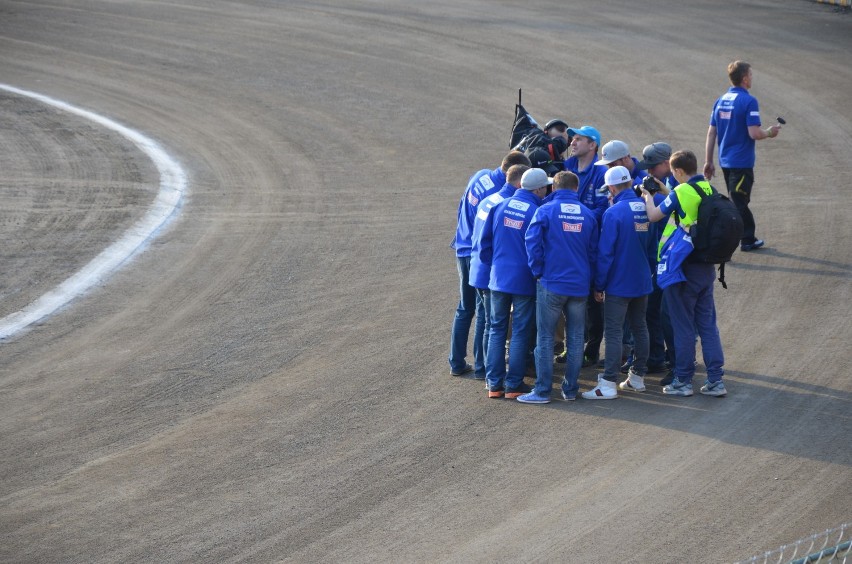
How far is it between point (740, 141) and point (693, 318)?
419 centimetres

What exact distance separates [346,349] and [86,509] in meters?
3.52

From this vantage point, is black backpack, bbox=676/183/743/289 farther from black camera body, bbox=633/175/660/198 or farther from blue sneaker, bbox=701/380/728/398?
blue sneaker, bbox=701/380/728/398

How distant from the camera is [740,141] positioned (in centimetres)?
1339

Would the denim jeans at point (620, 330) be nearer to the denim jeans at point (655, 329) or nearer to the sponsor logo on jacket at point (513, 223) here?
Answer: the denim jeans at point (655, 329)

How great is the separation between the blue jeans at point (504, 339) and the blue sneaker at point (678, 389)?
51.0 inches

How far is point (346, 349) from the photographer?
36.9 ft

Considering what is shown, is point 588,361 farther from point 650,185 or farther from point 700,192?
point 700,192

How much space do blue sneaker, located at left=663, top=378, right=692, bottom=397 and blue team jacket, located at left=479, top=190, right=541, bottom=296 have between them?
1.49 metres

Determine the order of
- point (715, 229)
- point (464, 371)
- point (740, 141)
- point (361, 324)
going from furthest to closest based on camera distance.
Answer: point (740, 141) < point (361, 324) < point (464, 371) < point (715, 229)

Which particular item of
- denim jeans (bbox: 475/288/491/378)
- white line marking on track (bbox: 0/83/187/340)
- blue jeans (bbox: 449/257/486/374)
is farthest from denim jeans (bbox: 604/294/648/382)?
white line marking on track (bbox: 0/83/187/340)

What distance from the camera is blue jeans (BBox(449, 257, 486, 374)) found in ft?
34.9

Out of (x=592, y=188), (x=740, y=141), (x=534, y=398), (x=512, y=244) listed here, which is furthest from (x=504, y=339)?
(x=740, y=141)

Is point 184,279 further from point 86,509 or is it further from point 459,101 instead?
point 459,101

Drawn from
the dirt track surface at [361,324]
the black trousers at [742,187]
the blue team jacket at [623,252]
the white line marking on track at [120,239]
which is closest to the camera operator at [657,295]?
the blue team jacket at [623,252]
